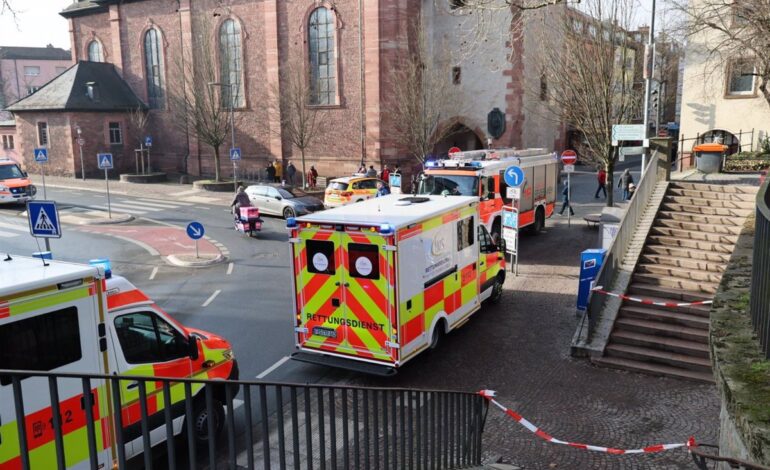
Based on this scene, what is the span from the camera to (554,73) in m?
23.4

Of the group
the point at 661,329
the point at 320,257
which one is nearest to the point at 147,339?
the point at 320,257

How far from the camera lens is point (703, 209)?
16141mm

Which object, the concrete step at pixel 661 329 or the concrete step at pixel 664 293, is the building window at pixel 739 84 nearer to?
the concrete step at pixel 664 293

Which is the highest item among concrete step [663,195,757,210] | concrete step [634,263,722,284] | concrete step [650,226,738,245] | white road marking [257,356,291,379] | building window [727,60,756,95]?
building window [727,60,756,95]

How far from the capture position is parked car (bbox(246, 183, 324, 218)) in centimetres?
2645

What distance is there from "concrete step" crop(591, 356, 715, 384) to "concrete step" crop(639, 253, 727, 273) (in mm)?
3488

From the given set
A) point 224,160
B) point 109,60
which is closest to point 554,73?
point 224,160

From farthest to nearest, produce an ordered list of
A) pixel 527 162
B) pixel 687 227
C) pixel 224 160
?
pixel 224 160, pixel 527 162, pixel 687 227

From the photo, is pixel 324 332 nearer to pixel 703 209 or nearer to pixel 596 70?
pixel 703 209

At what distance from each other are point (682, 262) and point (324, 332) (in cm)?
825

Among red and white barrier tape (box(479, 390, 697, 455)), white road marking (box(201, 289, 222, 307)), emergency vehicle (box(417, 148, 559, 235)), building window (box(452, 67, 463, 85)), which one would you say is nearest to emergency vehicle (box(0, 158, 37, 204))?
white road marking (box(201, 289, 222, 307))

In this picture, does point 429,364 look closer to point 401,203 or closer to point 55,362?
point 401,203

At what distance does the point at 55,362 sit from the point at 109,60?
47.8 metres

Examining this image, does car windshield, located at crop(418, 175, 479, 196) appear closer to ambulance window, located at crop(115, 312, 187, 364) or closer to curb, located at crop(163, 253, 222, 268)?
curb, located at crop(163, 253, 222, 268)
